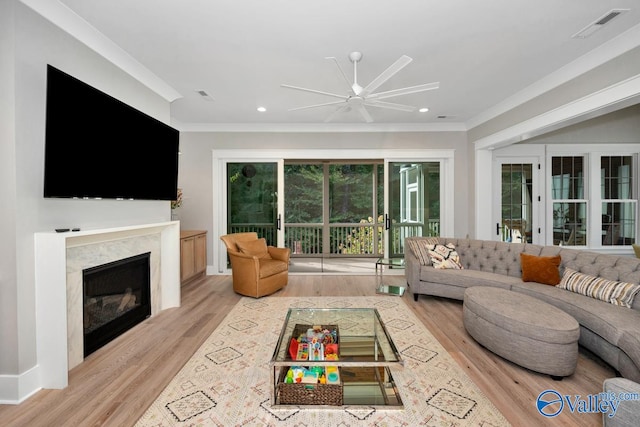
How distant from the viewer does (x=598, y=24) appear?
2.31 metres

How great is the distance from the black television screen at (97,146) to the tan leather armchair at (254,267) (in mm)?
1346

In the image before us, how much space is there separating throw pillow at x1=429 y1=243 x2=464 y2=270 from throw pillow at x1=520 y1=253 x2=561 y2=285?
0.75m

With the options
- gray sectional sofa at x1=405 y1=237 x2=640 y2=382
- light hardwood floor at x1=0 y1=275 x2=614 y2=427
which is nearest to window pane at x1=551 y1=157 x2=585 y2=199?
gray sectional sofa at x1=405 y1=237 x2=640 y2=382

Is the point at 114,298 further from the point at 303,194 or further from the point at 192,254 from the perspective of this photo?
the point at 303,194

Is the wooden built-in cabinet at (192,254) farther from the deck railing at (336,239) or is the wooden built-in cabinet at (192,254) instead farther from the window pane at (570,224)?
the window pane at (570,224)

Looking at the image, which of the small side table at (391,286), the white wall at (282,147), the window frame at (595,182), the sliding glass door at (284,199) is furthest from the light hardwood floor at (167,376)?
the window frame at (595,182)

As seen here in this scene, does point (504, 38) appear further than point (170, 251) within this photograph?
No

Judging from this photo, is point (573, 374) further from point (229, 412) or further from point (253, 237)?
point (253, 237)

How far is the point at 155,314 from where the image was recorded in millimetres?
3381

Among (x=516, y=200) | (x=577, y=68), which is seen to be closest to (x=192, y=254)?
(x=577, y=68)

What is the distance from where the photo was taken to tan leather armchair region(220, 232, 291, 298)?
12.9ft

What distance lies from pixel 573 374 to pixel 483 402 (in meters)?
0.98

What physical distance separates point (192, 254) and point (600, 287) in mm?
5139

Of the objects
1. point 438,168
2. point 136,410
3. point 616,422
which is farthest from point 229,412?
point 438,168
